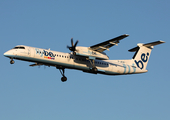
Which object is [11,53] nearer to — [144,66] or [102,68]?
Result: [102,68]

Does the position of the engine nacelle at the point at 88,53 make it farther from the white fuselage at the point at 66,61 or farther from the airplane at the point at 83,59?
the white fuselage at the point at 66,61

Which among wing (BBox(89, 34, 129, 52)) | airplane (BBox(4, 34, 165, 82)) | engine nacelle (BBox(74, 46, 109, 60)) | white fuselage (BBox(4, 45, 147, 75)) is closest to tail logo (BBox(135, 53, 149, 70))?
airplane (BBox(4, 34, 165, 82))

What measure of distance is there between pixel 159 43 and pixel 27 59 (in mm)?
15519

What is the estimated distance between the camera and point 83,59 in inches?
1080

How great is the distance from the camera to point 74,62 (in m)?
26.7

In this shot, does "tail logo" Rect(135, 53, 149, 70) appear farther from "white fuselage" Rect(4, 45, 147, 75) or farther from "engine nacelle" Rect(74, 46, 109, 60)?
"engine nacelle" Rect(74, 46, 109, 60)

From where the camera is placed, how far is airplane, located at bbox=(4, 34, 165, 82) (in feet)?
80.9

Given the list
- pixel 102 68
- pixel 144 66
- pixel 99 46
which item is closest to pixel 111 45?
pixel 99 46

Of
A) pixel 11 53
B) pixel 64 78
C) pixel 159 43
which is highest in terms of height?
pixel 159 43

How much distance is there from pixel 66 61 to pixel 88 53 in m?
2.52

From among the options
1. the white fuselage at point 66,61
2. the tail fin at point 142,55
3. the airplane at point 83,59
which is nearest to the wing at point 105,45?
the airplane at point 83,59

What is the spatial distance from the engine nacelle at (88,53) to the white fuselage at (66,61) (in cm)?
75

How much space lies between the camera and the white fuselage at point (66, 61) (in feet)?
80.2

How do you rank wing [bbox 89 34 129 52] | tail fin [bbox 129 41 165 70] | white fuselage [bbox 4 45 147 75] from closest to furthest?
white fuselage [bbox 4 45 147 75] → wing [bbox 89 34 129 52] → tail fin [bbox 129 41 165 70]
